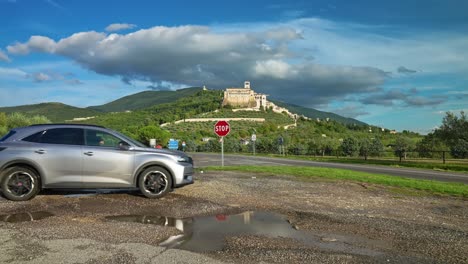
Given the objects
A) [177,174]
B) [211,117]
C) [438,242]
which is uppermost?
[211,117]

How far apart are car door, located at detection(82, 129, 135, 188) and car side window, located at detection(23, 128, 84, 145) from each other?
204 mm

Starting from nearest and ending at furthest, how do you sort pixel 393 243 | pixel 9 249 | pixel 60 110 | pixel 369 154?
pixel 9 249 → pixel 393 243 → pixel 369 154 → pixel 60 110

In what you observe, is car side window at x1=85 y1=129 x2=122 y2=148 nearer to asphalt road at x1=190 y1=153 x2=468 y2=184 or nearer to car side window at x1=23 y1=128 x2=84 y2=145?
car side window at x1=23 y1=128 x2=84 y2=145

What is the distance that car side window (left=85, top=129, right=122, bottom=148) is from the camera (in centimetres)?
927

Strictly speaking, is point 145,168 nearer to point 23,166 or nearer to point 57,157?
point 57,157

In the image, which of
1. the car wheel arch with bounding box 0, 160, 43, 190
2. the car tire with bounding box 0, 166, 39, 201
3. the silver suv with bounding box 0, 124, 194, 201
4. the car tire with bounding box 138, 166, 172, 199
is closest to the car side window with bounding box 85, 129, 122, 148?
the silver suv with bounding box 0, 124, 194, 201

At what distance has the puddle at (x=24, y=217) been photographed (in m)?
6.82

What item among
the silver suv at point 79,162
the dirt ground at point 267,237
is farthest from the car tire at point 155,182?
the dirt ground at point 267,237

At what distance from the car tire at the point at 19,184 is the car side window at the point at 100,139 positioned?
139 centimetres

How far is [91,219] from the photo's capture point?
276 inches

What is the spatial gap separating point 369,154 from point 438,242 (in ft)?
179

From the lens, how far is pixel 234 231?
6500 millimetres

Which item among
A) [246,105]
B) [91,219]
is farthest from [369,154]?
[246,105]

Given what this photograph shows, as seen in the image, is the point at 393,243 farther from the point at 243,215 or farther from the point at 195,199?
the point at 195,199
